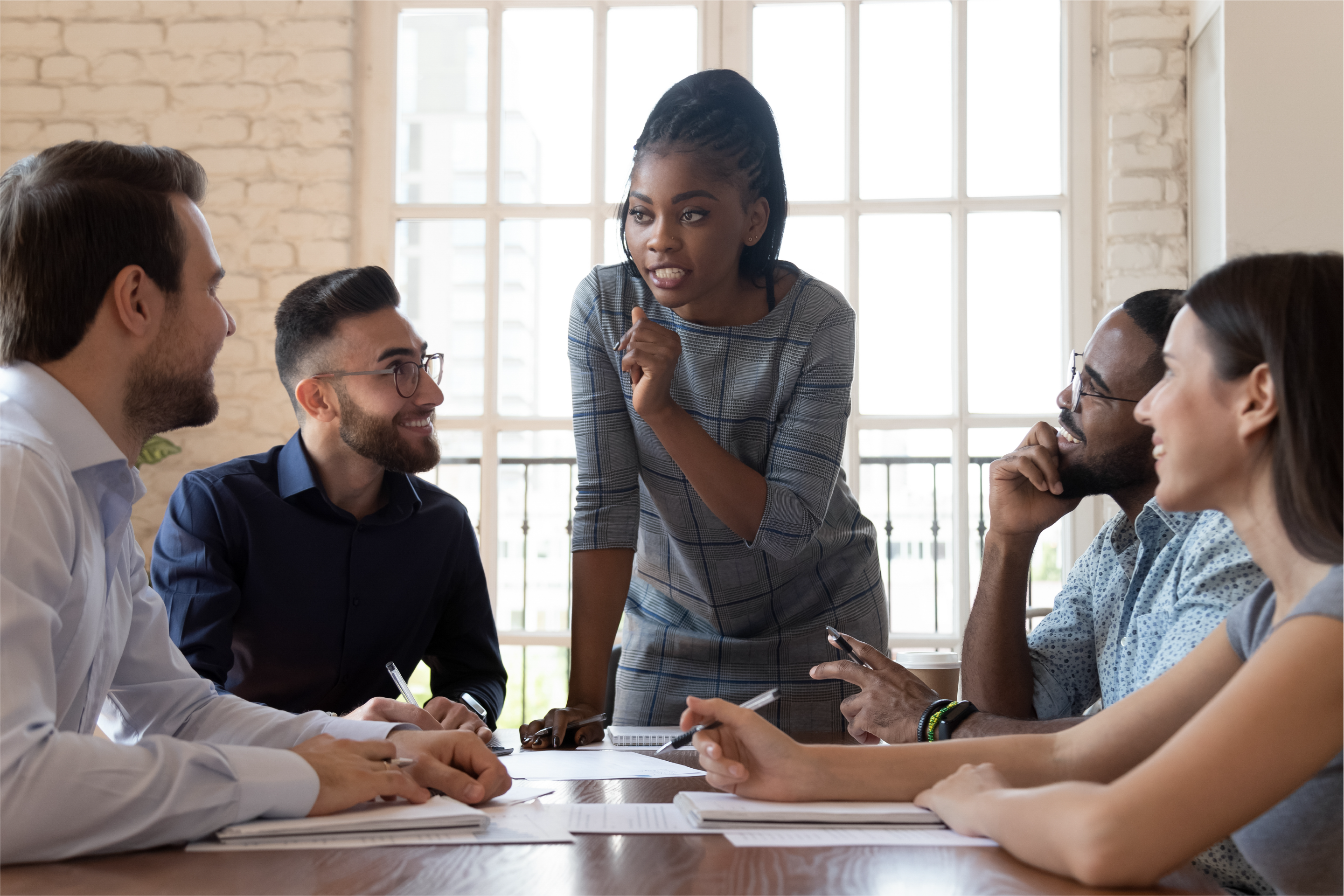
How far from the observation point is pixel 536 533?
12.6 ft

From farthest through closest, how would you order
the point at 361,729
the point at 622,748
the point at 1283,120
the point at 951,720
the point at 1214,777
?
the point at 1283,120 < the point at 622,748 < the point at 951,720 < the point at 361,729 < the point at 1214,777

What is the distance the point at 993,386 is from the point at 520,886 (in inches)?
121

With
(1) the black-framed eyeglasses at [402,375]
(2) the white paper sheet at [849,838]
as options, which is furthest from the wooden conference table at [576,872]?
(1) the black-framed eyeglasses at [402,375]

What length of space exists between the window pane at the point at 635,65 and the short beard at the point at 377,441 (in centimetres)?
185

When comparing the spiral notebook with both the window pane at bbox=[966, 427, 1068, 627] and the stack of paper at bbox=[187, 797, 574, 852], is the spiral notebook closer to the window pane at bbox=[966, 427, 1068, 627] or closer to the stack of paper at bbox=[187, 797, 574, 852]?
the stack of paper at bbox=[187, 797, 574, 852]

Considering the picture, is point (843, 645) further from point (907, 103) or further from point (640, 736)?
point (907, 103)

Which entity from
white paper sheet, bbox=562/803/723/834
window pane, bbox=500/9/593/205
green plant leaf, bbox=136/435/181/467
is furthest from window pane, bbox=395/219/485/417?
white paper sheet, bbox=562/803/723/834

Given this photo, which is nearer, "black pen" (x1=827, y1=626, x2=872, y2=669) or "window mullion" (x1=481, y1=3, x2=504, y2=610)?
"black pen" (x1=827, y1=626, x2=872, y2=669)

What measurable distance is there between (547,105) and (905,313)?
1374 millimetres

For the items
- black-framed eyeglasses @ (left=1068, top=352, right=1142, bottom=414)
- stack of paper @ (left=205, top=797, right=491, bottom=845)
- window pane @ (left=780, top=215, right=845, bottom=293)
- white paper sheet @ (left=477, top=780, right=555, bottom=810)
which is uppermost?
window pane @ (left=780, top=215, right=845, bottom=293)

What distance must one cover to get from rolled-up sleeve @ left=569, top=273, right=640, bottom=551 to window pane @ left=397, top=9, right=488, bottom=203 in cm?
219

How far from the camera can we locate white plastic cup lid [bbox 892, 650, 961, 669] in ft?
5.69

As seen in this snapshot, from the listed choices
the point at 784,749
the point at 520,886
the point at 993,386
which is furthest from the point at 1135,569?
the point at 993,386

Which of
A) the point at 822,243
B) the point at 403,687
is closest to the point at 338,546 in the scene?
the point at 403,687
